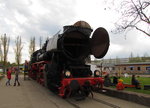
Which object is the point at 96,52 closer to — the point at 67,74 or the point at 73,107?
the point at 67,74

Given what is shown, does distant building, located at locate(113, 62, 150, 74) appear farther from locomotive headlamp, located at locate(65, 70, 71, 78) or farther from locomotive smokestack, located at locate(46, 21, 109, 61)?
locomotive headlamp, located at locate(65, 70, 71, 78)

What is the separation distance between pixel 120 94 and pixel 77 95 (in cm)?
239

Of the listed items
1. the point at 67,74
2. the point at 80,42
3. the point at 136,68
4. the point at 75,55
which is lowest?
the point at 67,74

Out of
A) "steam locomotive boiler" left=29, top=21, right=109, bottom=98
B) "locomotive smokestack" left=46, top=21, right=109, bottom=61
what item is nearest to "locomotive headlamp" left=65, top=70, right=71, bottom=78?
"steam locomotive boiler" left=29, top=21, right=109, bottom=98

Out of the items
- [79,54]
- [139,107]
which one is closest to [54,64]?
[79,54]

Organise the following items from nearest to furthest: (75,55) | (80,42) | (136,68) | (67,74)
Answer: (67,74)
(75,55)
(80,42)
(136,68)

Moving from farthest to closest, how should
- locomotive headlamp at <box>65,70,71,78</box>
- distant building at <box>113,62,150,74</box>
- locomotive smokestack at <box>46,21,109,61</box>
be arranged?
distant building at <box>113,62,150,74</box> → locomotive smokestack at <box>46,21,109,61</box> → locomotive headlamp at <box>65,70,71,78</box>

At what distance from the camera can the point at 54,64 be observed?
825 centimetres

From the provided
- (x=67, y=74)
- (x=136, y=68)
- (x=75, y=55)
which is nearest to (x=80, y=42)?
(x=75, y=55)

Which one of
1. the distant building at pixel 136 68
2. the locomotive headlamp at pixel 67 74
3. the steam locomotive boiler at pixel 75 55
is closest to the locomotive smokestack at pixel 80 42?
the steam locomotive boiler at pixel 75 55

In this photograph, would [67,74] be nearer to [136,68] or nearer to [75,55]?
[75,55]

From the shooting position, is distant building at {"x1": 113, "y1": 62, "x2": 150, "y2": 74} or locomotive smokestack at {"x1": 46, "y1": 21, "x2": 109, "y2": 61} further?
distant building at {"x1": 113, "y1": 62, "x2": 150, "y2": 74}

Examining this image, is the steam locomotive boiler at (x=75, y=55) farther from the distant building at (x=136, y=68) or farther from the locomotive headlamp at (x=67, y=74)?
the distant building at (x=136, y=68)

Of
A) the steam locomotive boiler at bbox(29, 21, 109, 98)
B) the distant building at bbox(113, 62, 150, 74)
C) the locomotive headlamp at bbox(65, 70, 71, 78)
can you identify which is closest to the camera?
the locomotive headlamp at bbox(65, 70, 71, 78)
